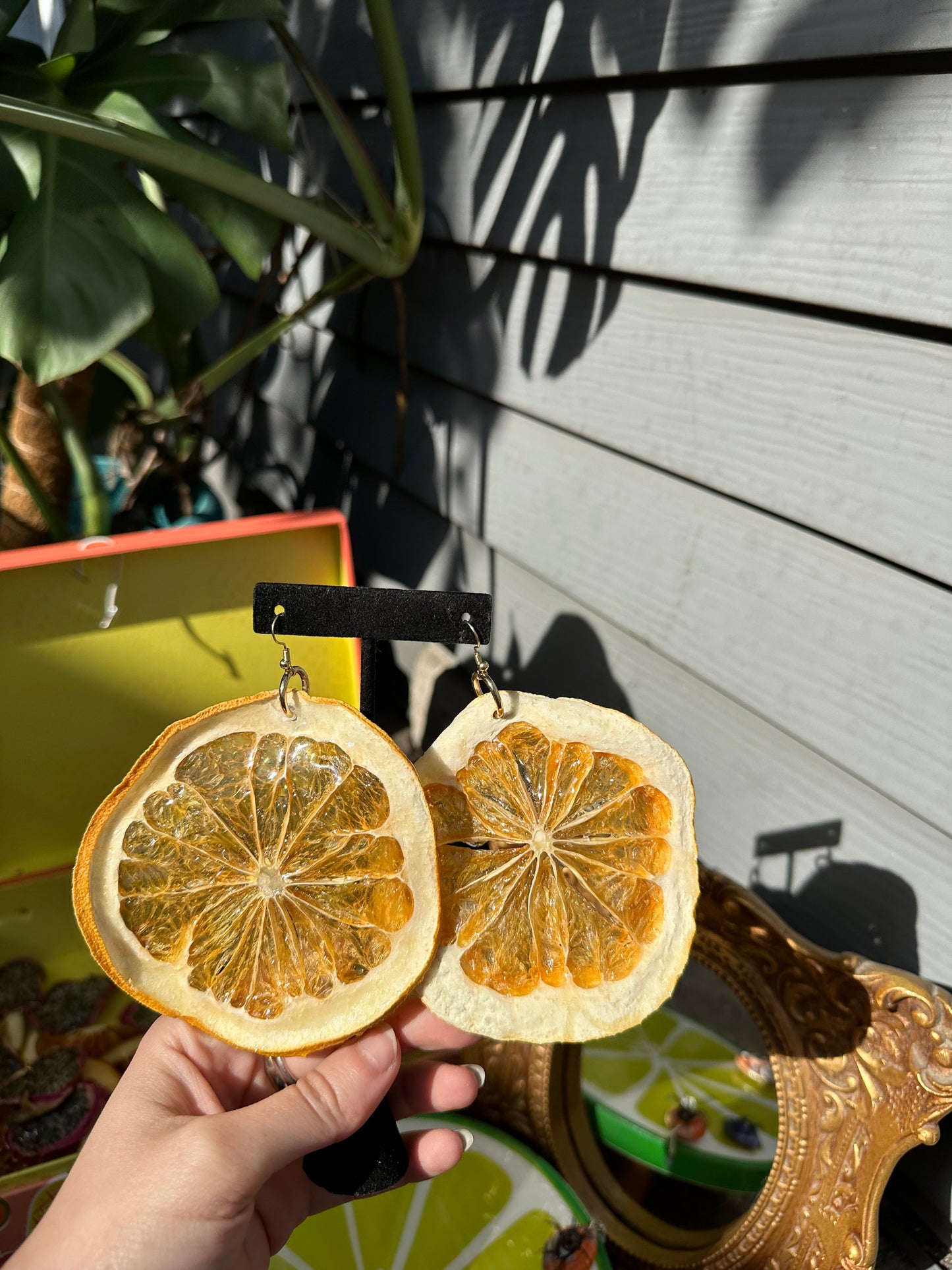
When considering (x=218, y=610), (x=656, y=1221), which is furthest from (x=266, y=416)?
(x=656, y=1221)

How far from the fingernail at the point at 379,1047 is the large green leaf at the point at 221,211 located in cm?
88

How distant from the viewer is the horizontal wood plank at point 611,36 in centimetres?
70

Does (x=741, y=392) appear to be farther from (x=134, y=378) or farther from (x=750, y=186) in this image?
(x=134, y=378)

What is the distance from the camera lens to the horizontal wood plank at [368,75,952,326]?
0.72 m

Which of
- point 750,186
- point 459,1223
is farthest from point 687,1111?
point 750,186

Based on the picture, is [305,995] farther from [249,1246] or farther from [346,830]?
[249,1246]

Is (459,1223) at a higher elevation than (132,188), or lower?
lower

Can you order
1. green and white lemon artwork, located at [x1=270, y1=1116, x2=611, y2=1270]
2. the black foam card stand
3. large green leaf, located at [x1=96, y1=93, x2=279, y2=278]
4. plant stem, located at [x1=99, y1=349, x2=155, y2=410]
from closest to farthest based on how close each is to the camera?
the black foam card stand < green and white lemon artwork, located at [x1=270, y1=1116, x2=611, y2=1270] < large green leaf, located at [x1=96, y1=93, x2=279, y2=278] < plant stem, located at [x1=99, y1=349, x2=155, y2=410]

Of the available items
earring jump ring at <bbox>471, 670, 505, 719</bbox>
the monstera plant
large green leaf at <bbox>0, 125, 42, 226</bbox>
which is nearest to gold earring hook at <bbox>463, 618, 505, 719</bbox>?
earring jump ring at <bbox>471, 670, 505, 719</bbox>

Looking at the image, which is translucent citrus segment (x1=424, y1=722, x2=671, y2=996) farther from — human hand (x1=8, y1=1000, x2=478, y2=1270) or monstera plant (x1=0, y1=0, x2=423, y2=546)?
monstera plant (x1=0, y1=0, x2=423, y2=546)

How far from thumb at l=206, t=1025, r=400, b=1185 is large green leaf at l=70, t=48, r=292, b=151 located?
3.35 feet

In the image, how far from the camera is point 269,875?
0.65 m

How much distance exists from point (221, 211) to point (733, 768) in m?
0.96

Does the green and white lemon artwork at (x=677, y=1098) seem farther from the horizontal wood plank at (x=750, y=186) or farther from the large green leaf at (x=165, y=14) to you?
the large green leaf at (x=165, y=14)
